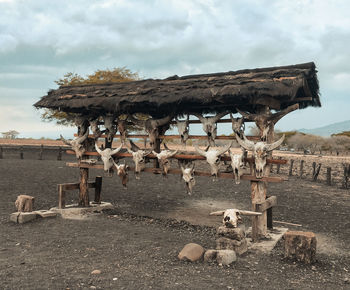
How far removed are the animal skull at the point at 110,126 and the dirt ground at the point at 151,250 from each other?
99.1 inches

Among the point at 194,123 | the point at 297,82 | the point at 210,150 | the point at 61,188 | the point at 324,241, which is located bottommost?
the point at 324,241

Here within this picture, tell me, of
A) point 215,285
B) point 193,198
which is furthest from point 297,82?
point 193,198

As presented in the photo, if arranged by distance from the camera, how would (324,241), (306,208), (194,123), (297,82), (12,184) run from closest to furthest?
(297,82)
(324,241)
(194,123)
(306,208)
(12,184)

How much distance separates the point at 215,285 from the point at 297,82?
4584 millimetres

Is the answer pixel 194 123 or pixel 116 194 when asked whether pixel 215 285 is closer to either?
pixel 194 123

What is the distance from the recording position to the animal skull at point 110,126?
9.56m

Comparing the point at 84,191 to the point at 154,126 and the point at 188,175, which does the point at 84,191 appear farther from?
the point at 188,175

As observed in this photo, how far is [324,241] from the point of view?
7.66m

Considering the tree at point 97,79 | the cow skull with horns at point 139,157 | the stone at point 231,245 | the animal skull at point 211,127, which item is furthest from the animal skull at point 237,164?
the tree at point 97,79

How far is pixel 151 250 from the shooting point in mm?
6523

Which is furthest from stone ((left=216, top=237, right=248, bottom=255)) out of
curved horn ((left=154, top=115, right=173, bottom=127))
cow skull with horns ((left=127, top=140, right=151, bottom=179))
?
curved horn ((left=154, top=115, right=173, bottom=127))

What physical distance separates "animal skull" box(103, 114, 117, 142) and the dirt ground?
252 cm

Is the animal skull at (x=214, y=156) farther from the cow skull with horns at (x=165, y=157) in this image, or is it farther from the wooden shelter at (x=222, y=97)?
the cow skull with horns at (x=165, y=157)

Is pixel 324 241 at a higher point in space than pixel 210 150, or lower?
lower
